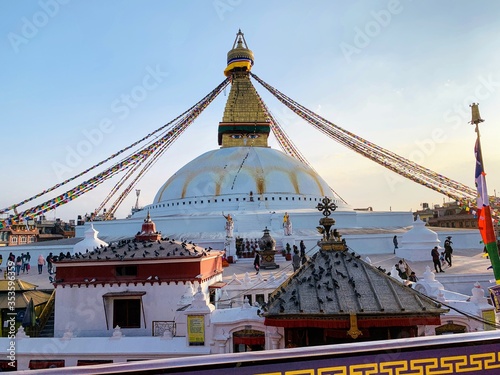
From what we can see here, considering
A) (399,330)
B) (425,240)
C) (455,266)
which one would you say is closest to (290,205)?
(425,240)

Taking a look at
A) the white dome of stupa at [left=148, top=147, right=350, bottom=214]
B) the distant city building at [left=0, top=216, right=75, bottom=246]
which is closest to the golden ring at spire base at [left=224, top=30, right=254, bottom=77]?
the white dome of stupa at [left=148, top=147, right=350, bottom=214]

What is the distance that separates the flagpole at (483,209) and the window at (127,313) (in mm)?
6834

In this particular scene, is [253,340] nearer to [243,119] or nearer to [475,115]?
[475,115]

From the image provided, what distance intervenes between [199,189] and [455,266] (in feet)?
52.1

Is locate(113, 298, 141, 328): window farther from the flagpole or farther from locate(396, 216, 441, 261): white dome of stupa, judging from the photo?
locate(396, 216, 441, 261): white dome of stupa

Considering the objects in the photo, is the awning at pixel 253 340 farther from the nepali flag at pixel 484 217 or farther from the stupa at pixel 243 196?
the stupa at pixel 243 196

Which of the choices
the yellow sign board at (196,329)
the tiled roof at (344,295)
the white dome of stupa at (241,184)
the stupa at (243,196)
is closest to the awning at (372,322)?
the tiled roof at (344,295)

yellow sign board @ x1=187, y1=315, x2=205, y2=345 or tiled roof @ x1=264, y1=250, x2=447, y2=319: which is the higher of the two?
tiled roof @ x1=264, y1=250, x2=447, y2=319

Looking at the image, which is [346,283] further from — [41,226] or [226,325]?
[41,226]

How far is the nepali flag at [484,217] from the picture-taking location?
280 inches

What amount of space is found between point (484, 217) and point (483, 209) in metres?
0.15

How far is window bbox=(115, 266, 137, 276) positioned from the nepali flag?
22.8 feet

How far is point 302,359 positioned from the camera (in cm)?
237

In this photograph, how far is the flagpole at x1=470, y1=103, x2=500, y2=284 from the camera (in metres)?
7.14
